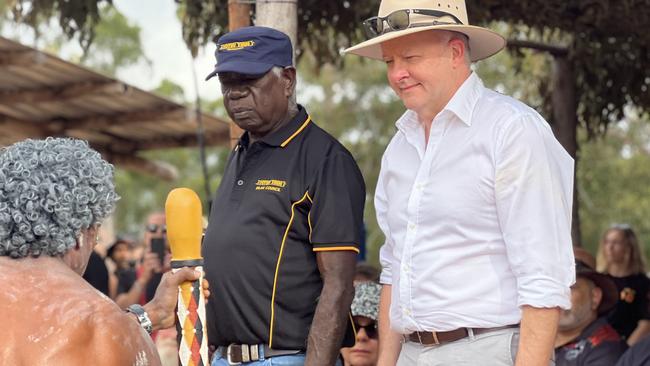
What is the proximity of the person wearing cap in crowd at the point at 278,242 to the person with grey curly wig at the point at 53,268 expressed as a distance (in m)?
1.00

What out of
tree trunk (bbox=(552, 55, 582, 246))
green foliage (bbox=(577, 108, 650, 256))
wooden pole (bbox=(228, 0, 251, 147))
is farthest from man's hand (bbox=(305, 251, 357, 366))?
green foliage (bbox=(577, 108, 650, 256))

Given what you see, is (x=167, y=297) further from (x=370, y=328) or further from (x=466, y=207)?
(x=370, y=328)

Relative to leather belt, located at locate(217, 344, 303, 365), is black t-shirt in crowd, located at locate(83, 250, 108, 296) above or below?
below

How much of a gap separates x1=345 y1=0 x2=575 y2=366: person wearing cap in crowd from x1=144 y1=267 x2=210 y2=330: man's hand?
0.71 m

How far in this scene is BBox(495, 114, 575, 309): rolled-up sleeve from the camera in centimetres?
359

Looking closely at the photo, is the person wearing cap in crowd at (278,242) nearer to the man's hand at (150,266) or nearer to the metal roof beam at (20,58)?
the man's hand at (150,266)

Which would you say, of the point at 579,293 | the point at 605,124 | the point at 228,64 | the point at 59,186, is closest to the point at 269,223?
the point at 228,64

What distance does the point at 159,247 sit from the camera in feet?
26.0

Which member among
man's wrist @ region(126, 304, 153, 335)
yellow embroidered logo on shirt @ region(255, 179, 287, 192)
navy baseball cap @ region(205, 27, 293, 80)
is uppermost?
navy baseball cap @ region(205, 27, 293, 80)

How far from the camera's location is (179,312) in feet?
11.8

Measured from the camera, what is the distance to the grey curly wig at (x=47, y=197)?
3121 millimetres

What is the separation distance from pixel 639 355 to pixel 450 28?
3.07m

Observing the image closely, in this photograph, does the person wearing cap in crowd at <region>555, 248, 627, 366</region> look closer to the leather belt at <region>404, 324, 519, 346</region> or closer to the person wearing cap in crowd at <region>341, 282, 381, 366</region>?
the person wearing cap in crowd at <region>341, 282, 381, 366</region>

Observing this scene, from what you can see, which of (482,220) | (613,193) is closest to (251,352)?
(482,220)
